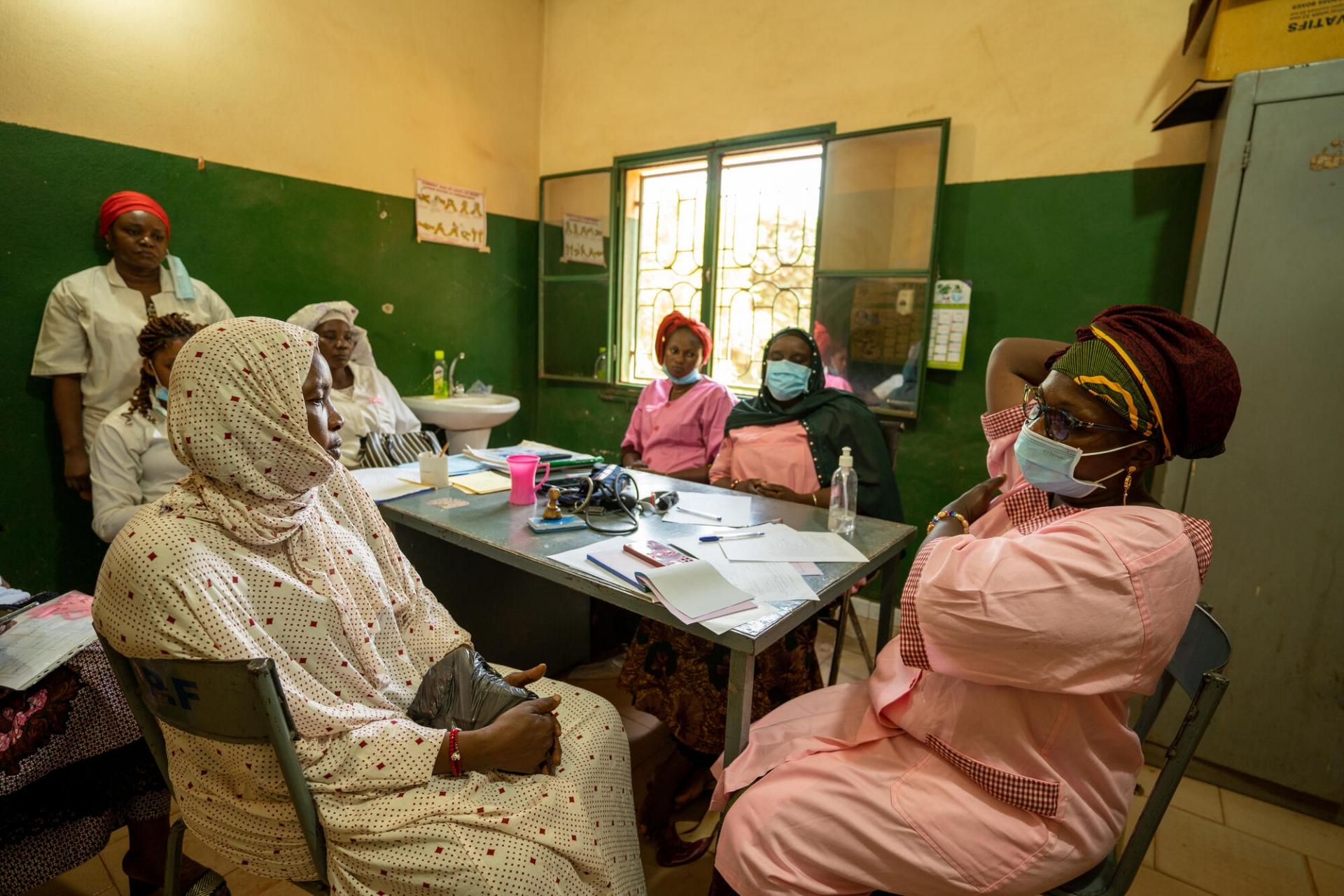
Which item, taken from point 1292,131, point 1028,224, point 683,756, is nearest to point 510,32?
point 1028,224

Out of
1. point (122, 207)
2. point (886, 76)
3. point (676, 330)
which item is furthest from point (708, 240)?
point (122, 207)

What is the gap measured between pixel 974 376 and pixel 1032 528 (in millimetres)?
1926

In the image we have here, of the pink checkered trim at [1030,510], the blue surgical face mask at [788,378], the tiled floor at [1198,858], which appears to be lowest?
the tiled floor at [1198,858]

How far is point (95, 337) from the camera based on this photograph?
251 centimetres

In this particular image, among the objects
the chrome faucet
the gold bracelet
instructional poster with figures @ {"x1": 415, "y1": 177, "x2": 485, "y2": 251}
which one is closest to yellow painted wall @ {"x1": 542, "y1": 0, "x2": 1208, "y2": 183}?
instructional poster with figures @ {"x1": 415, "y1": 177, "x2": 485, "y2": 251}

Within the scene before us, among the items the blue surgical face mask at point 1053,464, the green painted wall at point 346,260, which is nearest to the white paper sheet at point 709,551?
the blue surgical face mask at point 1053,464

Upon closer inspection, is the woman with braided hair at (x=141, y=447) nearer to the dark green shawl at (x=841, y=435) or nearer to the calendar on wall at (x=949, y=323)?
the dark green shawl at (x=841, y=435)

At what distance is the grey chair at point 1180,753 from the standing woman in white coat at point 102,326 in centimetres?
332

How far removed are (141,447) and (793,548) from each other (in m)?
2.26

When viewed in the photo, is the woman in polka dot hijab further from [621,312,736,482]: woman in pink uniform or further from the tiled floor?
[621,312,736,482]: woman in pink uniform

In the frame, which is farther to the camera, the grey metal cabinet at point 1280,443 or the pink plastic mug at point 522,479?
the pink plastic mug at point 522,479

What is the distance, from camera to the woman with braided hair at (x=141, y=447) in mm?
2256

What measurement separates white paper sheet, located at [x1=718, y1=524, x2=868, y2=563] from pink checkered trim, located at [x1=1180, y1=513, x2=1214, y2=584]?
0.68m

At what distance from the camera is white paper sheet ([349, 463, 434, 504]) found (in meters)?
2.13
